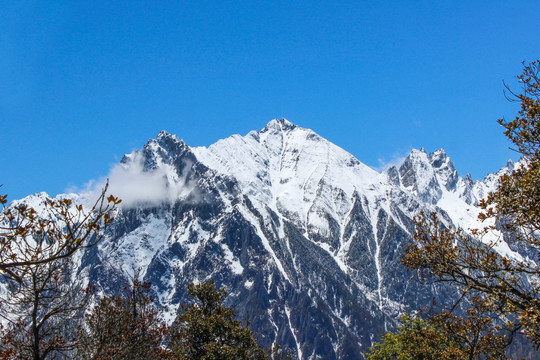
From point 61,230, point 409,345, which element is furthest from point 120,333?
point 409,345

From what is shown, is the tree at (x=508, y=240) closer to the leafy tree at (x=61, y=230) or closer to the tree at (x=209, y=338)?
the leafy tree at (x=61, y=230)

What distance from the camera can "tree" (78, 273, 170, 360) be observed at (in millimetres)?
22641

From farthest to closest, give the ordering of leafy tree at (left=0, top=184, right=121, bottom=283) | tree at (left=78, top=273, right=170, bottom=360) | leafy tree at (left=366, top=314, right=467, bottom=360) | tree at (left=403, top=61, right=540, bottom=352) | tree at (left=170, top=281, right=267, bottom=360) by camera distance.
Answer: leafy tree at (left=366, top=314, right=467, bottom=360), tree at (left=170, top=281, right=267, bottom=360), tree at (left=78, top=273, right=170, bottom=360), tree at (left=403, top=61, right=540, bottom=352), leafy tree at (left=0, top=184, right=121, bottom=283)

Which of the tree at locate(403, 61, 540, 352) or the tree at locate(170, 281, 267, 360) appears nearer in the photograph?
the tree at locate(403, 61, 540, 352)

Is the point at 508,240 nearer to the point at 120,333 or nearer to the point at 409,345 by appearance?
Answer: the point at 120,333

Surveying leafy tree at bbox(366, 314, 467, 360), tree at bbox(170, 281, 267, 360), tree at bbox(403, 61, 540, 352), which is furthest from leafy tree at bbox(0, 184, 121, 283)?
leafy tree at bbox(366, 314, 467, 360)

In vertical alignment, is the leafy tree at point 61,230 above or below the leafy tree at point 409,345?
below

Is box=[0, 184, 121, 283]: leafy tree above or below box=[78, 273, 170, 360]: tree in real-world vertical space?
below

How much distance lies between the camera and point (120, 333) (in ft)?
90.2

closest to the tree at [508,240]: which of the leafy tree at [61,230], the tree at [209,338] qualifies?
the leafy tree at [61,230]

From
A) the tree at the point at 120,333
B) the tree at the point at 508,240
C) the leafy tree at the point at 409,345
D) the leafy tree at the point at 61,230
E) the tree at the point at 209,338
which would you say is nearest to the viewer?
the leafy tree at the point at 61,230

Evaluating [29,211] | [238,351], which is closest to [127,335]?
[238,351]

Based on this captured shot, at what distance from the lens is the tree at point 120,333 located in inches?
891

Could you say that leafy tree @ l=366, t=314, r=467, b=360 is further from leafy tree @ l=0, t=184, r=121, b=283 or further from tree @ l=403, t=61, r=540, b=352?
leafy tree @ l=0, t=184, r=121, b=283
